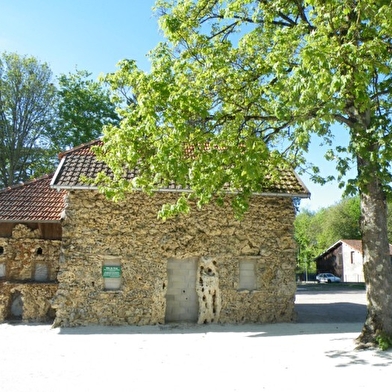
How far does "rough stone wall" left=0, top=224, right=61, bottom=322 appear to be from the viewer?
1223cm

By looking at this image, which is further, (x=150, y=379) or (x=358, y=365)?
(x=358, y=365)

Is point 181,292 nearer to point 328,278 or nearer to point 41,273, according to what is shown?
point 41,273

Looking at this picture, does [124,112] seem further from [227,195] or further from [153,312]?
[153,312]

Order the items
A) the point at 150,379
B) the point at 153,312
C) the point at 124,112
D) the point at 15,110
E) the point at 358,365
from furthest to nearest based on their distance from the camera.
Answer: the point at 15,110 < the point at 153,312 < the point at 124,112 < the point at 358,365 < the point at 150,379

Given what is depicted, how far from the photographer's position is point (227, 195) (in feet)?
41.0

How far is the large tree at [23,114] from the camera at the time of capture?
79.2 feet

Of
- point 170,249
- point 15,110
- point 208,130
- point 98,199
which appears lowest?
point 170,249

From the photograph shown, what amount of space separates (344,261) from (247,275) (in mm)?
41941

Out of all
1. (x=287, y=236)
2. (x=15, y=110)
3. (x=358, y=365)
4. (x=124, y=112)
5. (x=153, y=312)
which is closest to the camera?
(x=358, y=365)

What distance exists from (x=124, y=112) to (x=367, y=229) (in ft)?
19.1

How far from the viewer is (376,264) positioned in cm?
830

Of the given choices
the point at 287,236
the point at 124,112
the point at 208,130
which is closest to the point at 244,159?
the point at 208,130

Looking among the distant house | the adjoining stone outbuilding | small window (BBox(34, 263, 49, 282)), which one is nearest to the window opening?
small window (BBox(34, 263, 49, 282))

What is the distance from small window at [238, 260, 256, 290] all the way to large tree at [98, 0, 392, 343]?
11.3 feet
